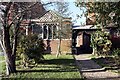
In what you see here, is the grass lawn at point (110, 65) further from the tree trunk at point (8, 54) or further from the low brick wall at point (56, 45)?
the low brick wall at point (56, 45)

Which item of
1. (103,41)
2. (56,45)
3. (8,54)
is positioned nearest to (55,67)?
(8,54)

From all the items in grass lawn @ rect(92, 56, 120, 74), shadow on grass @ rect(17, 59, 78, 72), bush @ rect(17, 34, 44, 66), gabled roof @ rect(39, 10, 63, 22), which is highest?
gabled roof @ rect(39, 10, 63, 22)

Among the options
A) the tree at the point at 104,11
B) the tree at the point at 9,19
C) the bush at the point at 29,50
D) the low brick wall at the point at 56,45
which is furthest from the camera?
the low brick wall at the point at 56,45

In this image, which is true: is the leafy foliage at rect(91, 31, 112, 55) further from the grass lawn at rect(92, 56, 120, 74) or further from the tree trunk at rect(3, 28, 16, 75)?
the tree trunk at rect(3, 28, 16, 75)

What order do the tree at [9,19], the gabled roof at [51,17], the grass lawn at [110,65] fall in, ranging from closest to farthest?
the tree at [9,19], the grass lawn at [110,65], the gabled roof at [51,17]

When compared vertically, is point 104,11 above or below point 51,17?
above

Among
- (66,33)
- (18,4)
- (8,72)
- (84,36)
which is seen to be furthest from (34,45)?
(84,36)

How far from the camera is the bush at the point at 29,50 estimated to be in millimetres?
16875

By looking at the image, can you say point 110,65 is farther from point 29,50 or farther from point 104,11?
point 104,11

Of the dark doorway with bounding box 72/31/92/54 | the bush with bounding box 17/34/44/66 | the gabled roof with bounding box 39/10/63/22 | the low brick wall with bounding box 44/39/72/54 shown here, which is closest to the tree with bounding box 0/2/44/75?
the bush with bounding box 17/34/44/66

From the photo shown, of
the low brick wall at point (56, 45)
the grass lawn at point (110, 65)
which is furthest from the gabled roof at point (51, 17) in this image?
the grass lawn at point (110, 65)

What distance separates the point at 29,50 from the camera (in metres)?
17.3

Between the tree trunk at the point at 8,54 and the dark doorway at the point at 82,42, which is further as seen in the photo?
the dark doorway at the point at 82,42

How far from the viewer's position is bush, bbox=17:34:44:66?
16.9m
